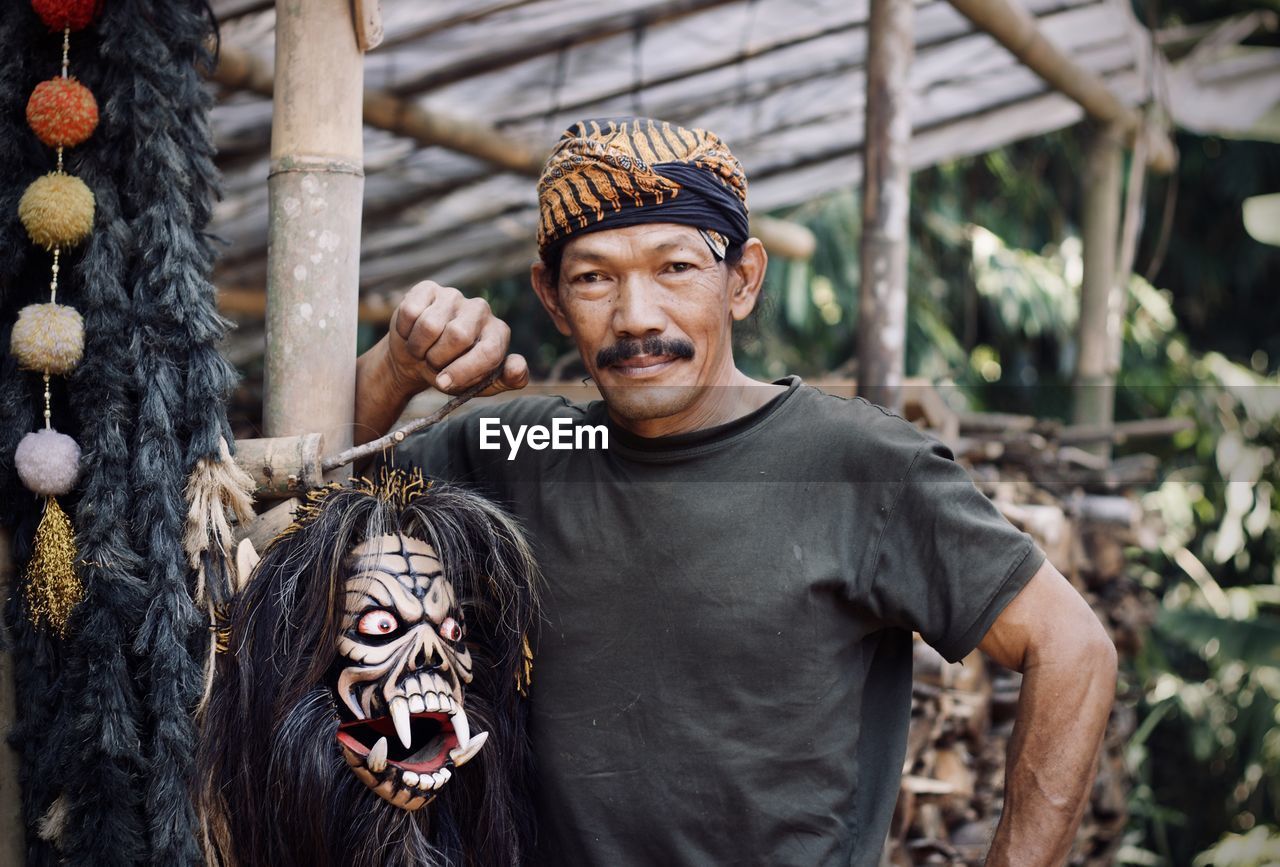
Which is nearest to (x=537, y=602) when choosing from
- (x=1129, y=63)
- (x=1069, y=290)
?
(x=1129, y=63)

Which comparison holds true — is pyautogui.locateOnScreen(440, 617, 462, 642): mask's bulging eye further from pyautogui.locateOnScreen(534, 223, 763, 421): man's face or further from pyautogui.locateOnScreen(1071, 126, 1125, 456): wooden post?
pyautogui.locateOnScreen(1071, 126, 1125, 456): wooden post

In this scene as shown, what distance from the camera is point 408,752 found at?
1641 millimetres

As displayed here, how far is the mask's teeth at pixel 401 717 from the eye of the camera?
5.16 feet

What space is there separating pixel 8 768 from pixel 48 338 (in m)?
0.59

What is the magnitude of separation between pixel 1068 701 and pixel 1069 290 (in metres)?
6.09

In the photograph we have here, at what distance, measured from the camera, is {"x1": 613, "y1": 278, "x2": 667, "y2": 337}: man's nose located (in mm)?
1793

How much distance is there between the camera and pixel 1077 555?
399 cm

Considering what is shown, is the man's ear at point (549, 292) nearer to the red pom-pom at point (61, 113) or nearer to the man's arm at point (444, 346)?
the man's arm at point (444, 346)

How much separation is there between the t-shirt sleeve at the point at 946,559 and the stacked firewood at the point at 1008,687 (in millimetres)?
852

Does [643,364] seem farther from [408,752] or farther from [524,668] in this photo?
[408,752]

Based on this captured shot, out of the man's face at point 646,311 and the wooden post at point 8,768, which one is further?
the man's face at point 646,311

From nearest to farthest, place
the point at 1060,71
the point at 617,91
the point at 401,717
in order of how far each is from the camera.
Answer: the point at 401,717, the point at 617,91, the point at 1060,71

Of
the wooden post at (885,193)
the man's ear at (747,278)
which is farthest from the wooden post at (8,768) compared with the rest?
the wooden post at (885,193)

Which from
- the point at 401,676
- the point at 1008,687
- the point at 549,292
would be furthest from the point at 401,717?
the point at 1008,687
